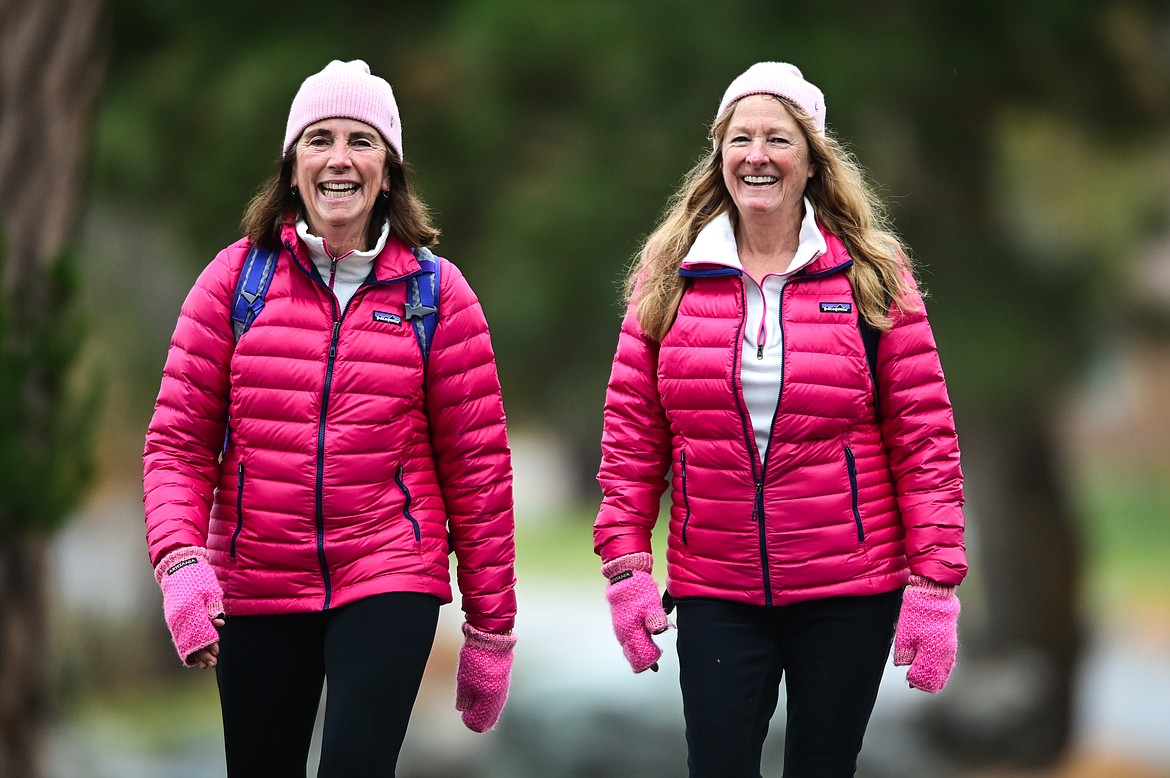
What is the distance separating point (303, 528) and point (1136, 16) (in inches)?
315

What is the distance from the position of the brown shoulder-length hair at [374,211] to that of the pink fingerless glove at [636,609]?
845mm

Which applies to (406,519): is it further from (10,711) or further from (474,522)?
(10,711)

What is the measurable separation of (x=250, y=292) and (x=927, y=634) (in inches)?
63.5

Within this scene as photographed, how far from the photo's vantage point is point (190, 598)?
3490mm

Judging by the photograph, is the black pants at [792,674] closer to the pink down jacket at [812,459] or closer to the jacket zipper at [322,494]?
the pink down jacket at [812,459]

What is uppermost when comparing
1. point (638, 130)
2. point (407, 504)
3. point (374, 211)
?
point (638, 130)

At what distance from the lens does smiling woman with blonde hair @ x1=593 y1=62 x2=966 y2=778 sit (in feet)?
12.2

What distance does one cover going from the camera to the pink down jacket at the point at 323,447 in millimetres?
3643

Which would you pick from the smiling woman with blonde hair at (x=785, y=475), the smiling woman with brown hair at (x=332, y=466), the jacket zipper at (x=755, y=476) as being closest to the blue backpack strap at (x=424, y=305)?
the smiling woman with brown hair at (x=332, y=466)

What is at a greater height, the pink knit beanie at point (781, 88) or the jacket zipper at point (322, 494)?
the pink knit beanie at point (781, 88)

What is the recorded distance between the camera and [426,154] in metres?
10.1

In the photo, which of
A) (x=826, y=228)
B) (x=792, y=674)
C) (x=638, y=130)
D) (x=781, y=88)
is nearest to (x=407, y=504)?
(x=792, y=674)

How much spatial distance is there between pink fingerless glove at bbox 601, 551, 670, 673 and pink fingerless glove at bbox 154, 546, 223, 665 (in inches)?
33.7

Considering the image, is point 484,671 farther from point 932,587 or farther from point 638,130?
point 638,130
